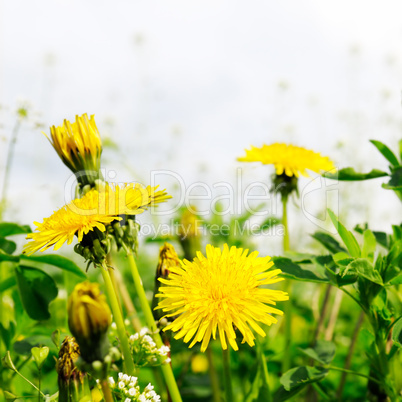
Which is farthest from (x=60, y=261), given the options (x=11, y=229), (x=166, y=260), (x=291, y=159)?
(x=291, y=159)

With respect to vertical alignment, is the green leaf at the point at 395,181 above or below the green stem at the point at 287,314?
above

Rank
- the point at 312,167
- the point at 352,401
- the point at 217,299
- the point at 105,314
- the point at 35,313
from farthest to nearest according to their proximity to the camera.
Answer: the point at 352,401 → the point at 312,167 → the point at 35,313 → the point at 217,299 → the point at 105,314

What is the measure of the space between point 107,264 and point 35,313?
405 mm

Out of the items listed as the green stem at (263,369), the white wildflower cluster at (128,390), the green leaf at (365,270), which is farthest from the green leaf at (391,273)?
the white wildflower cluster at (128,390)

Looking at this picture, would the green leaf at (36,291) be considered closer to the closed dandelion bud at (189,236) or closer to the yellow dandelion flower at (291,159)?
the closed dandelion bud at (189,236)

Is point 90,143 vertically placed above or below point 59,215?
above

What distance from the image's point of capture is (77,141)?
108 centimetres

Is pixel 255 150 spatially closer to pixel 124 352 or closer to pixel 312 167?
pixel 312 167

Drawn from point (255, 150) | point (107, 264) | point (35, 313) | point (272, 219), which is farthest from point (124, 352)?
point (272, 219)

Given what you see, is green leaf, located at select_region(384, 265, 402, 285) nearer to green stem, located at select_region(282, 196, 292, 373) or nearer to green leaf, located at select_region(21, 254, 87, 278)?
green stem, located at select_region(282, 196, 292, 373)

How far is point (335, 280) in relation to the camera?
101cm

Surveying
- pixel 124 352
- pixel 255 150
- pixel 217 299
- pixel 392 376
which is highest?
pixel 255 150

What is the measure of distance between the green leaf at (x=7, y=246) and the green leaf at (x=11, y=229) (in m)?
0.05

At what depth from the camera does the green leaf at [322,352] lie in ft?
3.78
